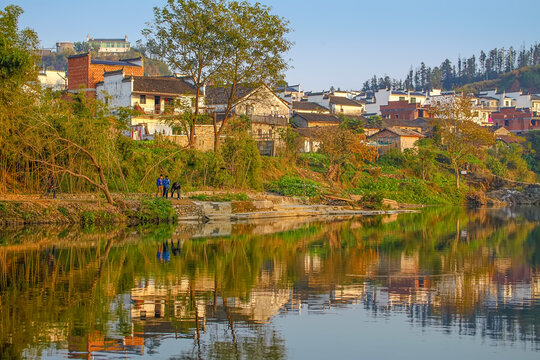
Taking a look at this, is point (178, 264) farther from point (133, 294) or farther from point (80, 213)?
point (80, 213)

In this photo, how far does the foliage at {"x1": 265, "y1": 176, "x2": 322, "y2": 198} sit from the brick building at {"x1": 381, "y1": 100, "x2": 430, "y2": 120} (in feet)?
177

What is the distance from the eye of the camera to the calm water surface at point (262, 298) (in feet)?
32.0

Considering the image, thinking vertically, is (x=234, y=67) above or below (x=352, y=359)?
above

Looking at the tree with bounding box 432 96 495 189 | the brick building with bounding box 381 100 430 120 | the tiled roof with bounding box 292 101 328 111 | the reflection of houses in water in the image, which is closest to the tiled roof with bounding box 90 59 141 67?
the tiled roof with bounding box 292 101 328 111

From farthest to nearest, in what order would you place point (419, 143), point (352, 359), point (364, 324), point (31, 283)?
point (419, 143), point (31, 283), point (364, 324), point (352, 359)

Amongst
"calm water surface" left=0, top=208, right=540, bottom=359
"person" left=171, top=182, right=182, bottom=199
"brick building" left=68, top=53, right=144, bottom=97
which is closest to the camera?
"calm water surface" left=0, top=208, right=540, bottom=359

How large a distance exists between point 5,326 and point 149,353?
2.71 metres

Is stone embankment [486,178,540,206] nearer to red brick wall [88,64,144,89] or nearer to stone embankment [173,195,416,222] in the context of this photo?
stone embankment [173,195,416,222]

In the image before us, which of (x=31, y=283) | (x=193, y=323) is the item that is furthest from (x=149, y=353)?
(x=31, y=283)

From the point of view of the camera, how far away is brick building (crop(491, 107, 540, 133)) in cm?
9766

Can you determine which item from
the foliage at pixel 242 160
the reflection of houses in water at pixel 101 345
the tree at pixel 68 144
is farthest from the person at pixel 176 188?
the reflection of houses in water at pixel 101 345

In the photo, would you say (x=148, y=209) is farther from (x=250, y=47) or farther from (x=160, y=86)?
(x=160, y=86)

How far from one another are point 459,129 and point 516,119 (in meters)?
47.9

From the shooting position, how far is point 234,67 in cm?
3978
